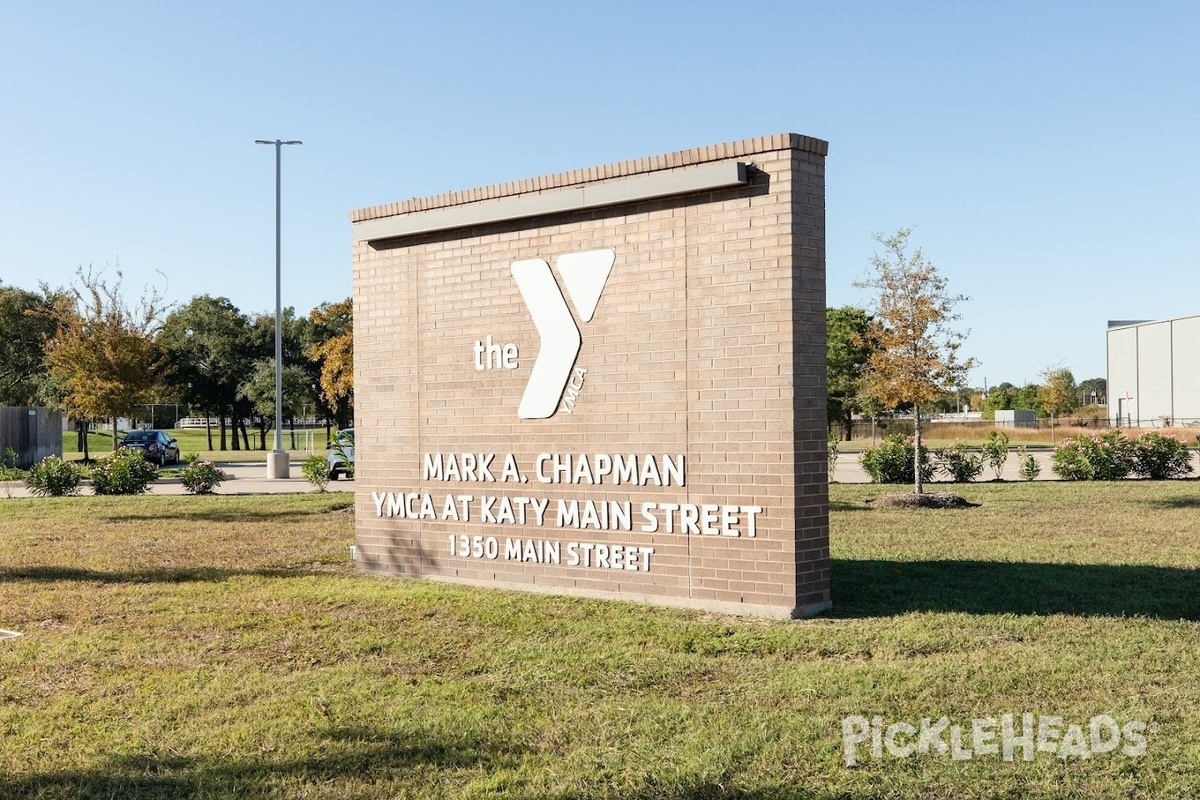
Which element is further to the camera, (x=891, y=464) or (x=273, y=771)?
(x=891, y=464)

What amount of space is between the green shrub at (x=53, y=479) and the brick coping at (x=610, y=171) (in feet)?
47.6

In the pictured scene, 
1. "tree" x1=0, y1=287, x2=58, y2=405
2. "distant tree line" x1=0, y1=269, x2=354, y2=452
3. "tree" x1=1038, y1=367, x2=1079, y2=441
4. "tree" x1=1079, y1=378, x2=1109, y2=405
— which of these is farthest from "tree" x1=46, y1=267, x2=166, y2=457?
"tree" x1=1079, y1=378, x2=1109, y2=405

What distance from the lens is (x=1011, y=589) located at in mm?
9820

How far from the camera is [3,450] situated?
1265 inches

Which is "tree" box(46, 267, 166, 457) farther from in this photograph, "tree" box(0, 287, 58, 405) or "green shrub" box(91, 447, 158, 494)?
"tree" box(0, 287, 58, 405)

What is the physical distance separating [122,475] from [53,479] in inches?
52.1

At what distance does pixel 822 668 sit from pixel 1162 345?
7905 centimetres

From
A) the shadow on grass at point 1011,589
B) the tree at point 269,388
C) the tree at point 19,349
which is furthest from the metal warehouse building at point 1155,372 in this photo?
the tree at point 19,349

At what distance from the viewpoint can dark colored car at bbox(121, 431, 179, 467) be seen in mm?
37469

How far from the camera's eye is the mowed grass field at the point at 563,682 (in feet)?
16.2

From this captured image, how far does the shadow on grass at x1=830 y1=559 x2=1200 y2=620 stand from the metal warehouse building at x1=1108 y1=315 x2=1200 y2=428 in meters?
62.8

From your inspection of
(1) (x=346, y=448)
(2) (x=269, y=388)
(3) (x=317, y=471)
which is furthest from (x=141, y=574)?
(2) (x=269, y=388)

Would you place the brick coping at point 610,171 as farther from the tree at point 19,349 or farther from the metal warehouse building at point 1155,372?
the metal warehouse building at point 1155,372

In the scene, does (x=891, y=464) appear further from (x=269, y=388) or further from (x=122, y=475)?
(x=269, y=388)
